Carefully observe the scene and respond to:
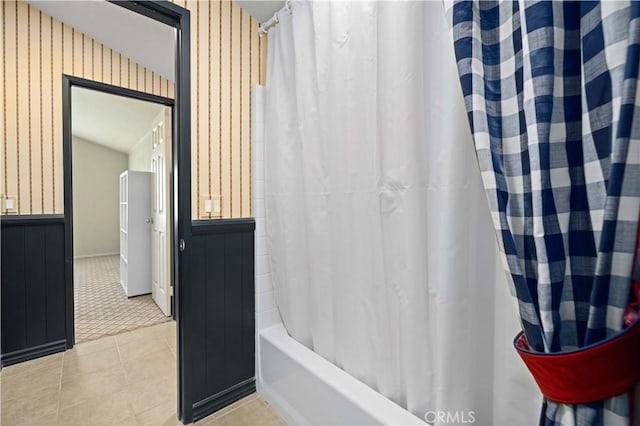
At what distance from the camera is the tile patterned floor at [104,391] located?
1572 millimetres

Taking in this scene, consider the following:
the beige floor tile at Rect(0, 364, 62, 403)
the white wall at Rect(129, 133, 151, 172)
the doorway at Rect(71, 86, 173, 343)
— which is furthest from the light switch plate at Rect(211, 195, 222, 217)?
the white wall at Rect(129, 133, 151, 172)

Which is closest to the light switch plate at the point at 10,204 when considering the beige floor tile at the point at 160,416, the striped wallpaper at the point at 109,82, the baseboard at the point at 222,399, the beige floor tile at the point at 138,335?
the striped wallpaper at the point at 109,82

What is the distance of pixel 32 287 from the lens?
224cm

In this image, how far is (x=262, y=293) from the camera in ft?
5.92

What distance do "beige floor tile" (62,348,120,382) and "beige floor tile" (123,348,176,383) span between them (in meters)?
0.14

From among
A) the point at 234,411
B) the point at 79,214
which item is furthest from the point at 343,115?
the point at 79,214

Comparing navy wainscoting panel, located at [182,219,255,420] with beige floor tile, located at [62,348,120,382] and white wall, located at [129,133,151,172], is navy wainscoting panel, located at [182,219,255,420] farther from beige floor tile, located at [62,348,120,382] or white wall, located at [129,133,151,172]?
white wall, located at [129,133,151,172]

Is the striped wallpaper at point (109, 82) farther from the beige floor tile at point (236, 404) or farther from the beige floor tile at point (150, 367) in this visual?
the beige floor tile at point (150, 367)

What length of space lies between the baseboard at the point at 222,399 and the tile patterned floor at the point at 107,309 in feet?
5.34

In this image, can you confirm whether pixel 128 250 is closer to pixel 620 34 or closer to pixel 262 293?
pixel 262 293

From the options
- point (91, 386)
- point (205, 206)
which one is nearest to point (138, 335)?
point (91, 386)

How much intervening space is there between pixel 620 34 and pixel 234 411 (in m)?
2.10

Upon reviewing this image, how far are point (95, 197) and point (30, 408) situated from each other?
639 cm

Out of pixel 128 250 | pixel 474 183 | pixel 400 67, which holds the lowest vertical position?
pixel 128 250
